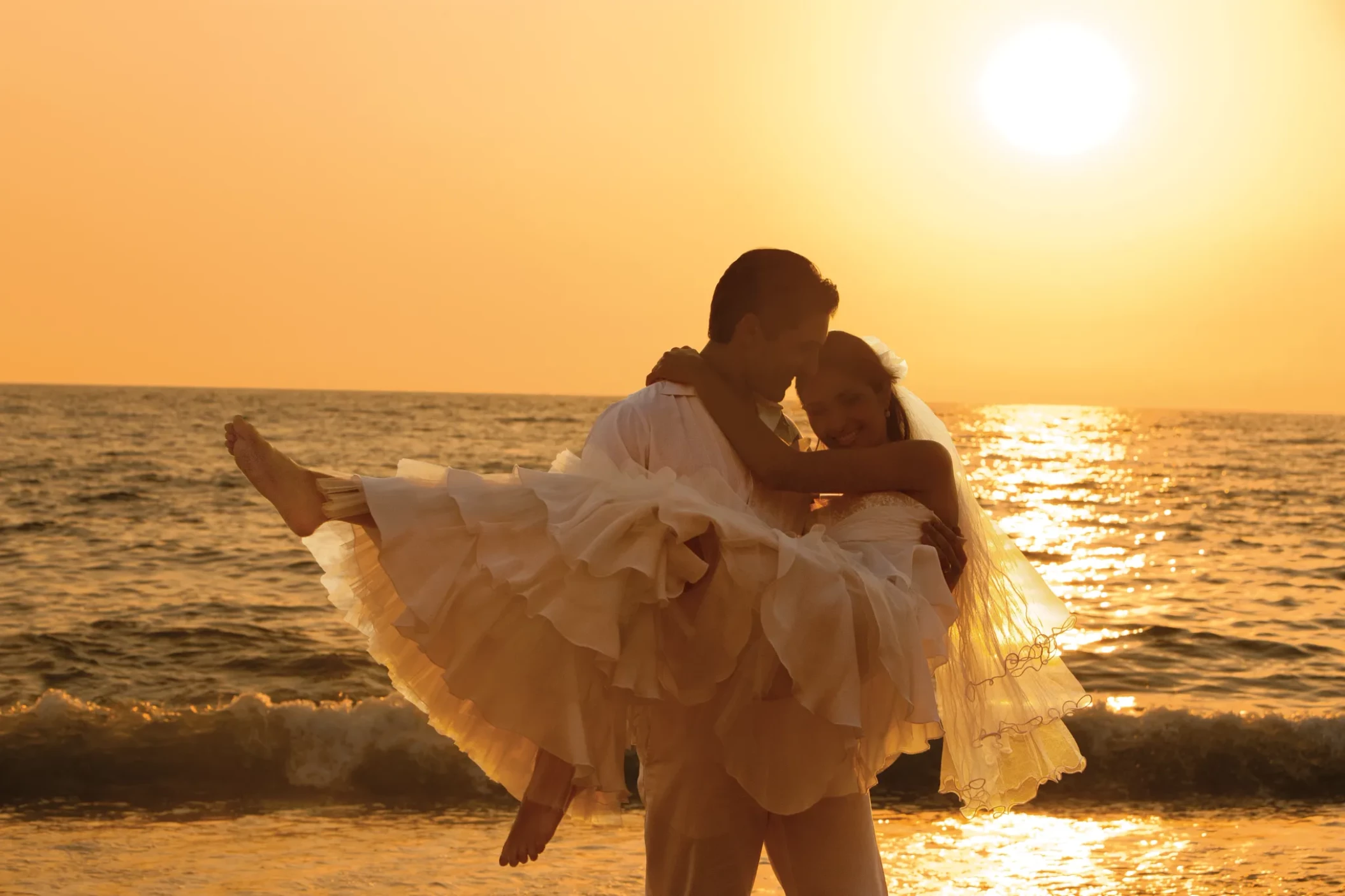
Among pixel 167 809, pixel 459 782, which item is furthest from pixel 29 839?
pixel 459 782

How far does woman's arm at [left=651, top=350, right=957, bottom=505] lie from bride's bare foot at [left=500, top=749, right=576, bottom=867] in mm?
859

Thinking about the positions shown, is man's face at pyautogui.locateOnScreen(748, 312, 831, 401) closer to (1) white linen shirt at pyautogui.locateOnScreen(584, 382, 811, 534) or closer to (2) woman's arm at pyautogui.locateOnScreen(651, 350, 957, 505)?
(2) woman's arm at pyautogui.locateOnScreen(651, 350, 957, 505)

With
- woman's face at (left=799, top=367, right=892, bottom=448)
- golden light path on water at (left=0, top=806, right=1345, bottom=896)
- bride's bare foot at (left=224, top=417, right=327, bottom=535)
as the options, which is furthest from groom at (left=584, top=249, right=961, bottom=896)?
golden light path on water at (left=0, top=806, right=1345, bottom=896)

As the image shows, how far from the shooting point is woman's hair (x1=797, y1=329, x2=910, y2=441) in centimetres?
351

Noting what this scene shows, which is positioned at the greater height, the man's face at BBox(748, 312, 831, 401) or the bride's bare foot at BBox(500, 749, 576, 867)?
the man's face at BBox(748, 312, 831, 401)

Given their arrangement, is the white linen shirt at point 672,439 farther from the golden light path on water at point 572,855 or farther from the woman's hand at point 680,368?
the golden light path on water at point 572,855

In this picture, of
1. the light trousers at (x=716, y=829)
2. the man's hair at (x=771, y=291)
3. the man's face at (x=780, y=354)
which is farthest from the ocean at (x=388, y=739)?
the man's hair at (x=771, y=291)

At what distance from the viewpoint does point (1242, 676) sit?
1185cm

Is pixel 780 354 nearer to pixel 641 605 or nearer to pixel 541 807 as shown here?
pixel 641 605

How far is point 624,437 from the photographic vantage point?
316 cm

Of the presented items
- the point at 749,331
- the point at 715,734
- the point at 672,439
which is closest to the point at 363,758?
the point at 715,734

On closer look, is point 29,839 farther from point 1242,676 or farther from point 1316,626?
point 1316,626

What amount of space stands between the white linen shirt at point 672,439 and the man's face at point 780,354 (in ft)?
0.61

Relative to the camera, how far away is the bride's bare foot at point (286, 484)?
9.75 ft
